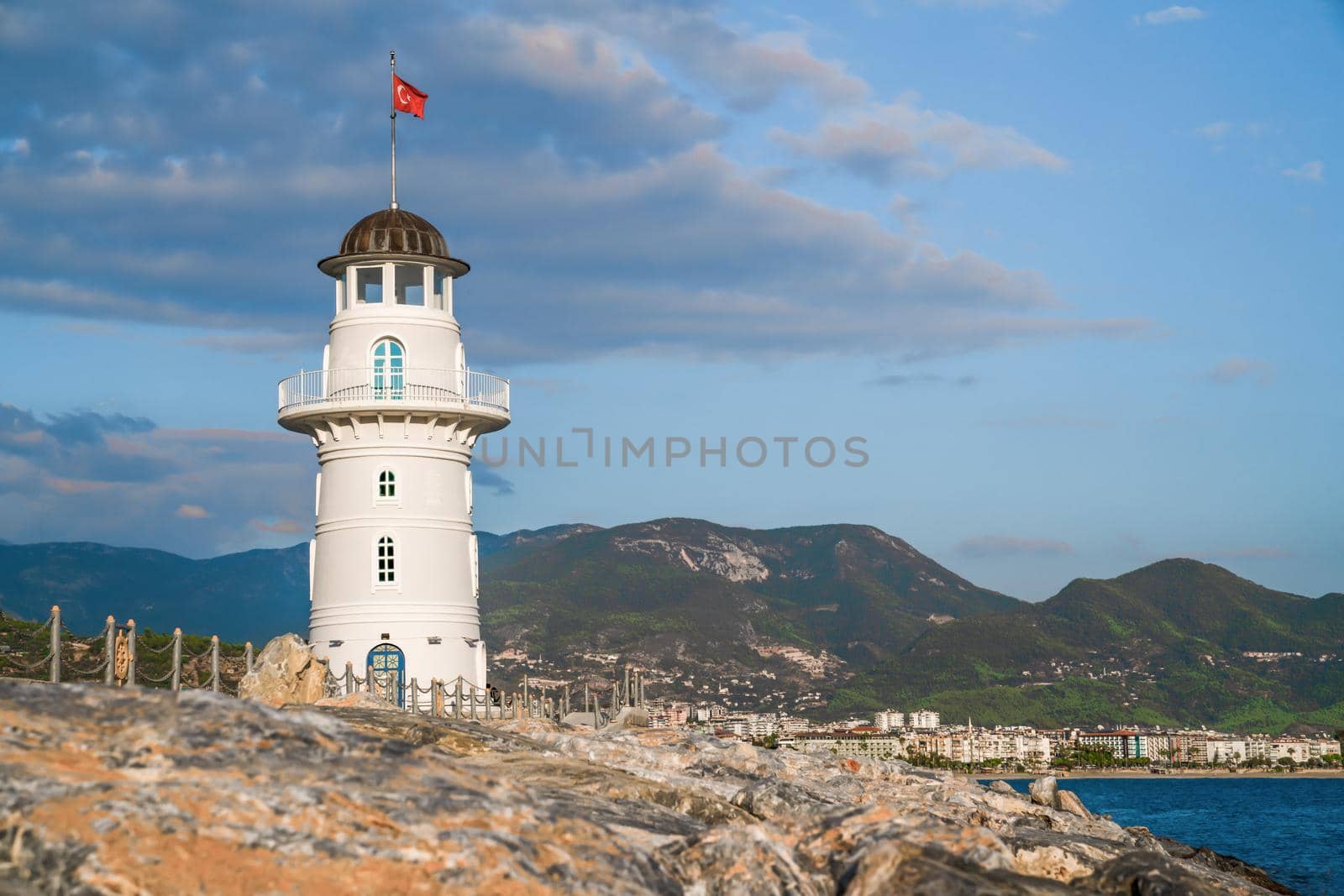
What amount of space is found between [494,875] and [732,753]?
11.2 m

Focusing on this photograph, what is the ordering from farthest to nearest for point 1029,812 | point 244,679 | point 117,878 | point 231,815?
point 244,679, point 1029,812, point 231,815, point 117,878

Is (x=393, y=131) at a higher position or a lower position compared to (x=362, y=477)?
higher

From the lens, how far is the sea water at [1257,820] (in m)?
46.3

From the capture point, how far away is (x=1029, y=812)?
2455 cm

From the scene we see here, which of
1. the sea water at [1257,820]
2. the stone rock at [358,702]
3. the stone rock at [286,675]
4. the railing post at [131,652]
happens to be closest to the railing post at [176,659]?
the railing post at [131,652]

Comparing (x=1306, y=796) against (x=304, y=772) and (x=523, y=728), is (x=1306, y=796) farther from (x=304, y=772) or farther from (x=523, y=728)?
(x=304, y=772)

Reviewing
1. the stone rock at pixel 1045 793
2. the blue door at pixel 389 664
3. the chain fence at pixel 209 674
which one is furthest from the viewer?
the blue door at pixel 389 664

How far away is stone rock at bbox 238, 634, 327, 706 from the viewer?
1047 inches

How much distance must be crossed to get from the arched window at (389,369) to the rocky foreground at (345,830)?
67.5 ft

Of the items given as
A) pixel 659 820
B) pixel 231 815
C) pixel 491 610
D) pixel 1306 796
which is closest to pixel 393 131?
pixel 659 820

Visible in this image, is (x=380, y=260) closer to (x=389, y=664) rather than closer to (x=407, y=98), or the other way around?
(x=407, y=98)

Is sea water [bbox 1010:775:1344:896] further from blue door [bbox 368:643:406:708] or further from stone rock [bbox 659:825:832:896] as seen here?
stone rock [bbox 659:825:832:896]

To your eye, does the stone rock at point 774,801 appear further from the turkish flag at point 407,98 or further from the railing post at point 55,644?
the turkish flag at point 407,98

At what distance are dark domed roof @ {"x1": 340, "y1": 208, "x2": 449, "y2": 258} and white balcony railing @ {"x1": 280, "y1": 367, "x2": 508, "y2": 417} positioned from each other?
2618 millimetres
